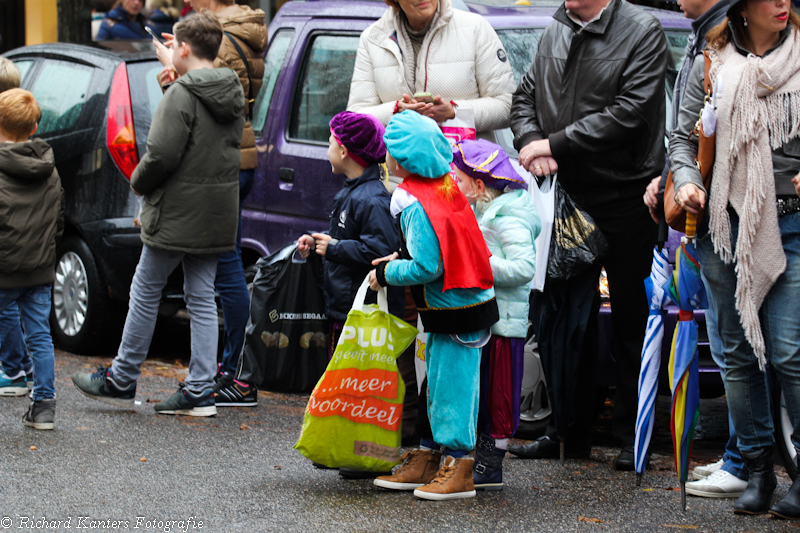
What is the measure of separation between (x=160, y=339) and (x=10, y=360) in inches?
85.7

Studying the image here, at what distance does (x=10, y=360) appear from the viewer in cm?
577

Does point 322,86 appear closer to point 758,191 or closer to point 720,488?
point 758,191

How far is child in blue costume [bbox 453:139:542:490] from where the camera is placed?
14.0ft

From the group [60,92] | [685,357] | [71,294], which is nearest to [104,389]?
[71,294]

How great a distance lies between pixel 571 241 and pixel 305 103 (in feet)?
7.79

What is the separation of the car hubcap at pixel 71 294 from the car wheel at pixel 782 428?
427 cm

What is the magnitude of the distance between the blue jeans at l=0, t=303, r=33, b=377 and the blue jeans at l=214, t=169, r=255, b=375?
1067mm

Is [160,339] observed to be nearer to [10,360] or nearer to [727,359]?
[10,360]

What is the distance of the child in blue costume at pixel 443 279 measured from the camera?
4020mm

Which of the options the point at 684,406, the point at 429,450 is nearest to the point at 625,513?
the point at 684,406

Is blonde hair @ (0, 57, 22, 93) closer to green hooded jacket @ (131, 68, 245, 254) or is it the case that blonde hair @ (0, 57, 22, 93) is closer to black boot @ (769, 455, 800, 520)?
green hooded jacket @ (131, 68, 245, 254)

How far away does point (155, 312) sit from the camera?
550 cm

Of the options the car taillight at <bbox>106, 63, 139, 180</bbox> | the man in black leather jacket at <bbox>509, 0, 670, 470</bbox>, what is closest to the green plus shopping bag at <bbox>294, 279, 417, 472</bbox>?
the man in black leather jacket at <bbox>509, 0, 670, 470</bbox>

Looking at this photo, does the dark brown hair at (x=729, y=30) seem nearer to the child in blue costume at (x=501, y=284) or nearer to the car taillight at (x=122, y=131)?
the child in blue costume at (x=501, y=284)
